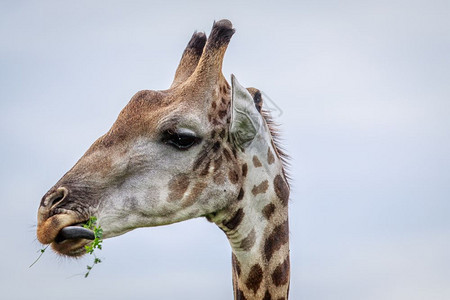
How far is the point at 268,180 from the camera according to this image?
7.52m

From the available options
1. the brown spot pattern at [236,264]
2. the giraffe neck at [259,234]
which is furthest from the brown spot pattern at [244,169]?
the brown spot pattern at [236,264]

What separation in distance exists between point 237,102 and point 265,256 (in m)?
1.74

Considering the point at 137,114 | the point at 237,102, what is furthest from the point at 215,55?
the point at 137,114

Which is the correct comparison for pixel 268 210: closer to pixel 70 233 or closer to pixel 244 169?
pixel 244 169

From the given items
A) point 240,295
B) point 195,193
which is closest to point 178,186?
point 195,193

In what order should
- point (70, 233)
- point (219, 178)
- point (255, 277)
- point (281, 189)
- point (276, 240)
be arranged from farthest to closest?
point (281, 189) → point (276, 240) → point (255, 277) → point (219, 178) → point (70, 233)

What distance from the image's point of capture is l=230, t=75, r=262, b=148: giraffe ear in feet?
23.8

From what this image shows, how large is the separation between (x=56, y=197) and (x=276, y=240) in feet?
8.10

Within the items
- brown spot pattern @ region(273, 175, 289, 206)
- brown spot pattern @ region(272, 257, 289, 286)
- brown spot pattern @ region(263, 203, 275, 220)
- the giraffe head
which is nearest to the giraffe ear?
the giraffe head

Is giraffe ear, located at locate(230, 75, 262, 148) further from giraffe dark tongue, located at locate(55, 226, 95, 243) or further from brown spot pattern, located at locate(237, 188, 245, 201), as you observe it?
giraffe dark tongue, located at locate(55, 226, 95, 243)

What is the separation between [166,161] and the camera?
7.08m

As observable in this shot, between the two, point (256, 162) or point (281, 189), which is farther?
point (281, 189)

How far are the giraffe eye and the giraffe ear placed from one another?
0.50m

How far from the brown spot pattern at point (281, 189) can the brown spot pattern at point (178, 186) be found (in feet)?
3.65
